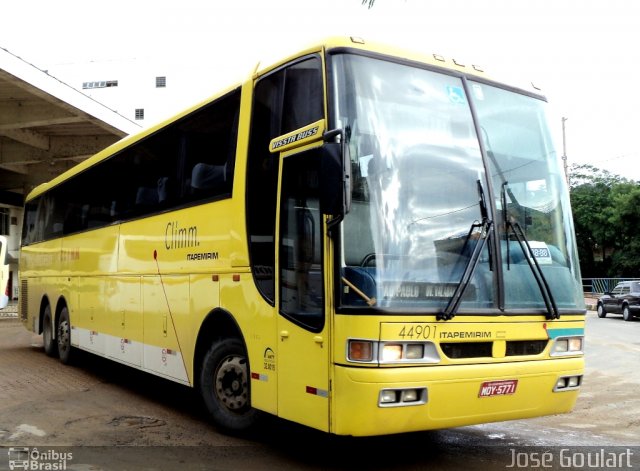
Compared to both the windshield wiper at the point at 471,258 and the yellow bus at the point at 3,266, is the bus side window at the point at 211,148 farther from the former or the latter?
the yellow bus at the point at 3,266

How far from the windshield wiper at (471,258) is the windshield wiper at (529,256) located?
0.23 m

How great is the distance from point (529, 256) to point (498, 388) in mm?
1147

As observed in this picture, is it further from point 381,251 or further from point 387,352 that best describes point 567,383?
point 381,251

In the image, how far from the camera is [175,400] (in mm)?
8828

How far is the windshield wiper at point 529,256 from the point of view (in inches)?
215

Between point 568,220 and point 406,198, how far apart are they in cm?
185

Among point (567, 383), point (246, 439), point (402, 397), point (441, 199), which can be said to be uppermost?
point (441, 199)

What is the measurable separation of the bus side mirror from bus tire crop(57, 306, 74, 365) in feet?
29.0

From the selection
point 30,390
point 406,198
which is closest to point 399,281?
point 406,198

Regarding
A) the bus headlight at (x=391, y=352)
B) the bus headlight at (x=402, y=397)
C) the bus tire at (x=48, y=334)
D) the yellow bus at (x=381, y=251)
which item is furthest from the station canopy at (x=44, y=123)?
the bus headlight at (x=402, y=397)

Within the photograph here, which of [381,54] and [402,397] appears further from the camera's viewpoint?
[381,54]

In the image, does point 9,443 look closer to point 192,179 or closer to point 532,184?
point 192,179

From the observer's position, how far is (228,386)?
6590 millimetres

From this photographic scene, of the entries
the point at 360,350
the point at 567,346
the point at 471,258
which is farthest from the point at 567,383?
the point at 360,350
